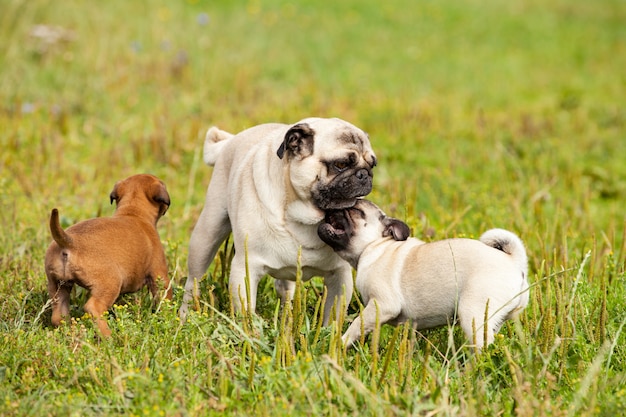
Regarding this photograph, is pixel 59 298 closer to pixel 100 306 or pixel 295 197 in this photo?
pixel 100 306

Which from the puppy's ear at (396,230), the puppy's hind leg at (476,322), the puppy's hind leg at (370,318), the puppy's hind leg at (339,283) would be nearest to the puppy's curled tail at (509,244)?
the puppy's hind leg at (476,322)

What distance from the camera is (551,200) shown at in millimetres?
8750

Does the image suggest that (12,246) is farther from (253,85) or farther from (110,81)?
(253,85)

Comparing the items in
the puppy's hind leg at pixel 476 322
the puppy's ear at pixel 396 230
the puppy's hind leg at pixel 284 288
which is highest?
the puppy's ear at pixel 396 230

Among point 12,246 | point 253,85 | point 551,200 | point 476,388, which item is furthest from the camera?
point 253,85

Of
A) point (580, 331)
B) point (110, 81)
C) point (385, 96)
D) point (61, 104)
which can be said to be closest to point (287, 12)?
point (385, 96)

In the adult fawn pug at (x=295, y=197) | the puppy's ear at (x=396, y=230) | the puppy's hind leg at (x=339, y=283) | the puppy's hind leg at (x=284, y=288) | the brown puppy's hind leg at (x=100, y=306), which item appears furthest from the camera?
the puppy's hind leg at (x=284, y=288)

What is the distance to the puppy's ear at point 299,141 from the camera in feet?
16.4

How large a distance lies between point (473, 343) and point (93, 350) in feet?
6.97

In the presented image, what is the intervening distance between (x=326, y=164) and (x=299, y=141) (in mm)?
A: 227

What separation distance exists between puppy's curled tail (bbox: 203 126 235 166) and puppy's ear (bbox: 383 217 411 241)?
4.90 feet

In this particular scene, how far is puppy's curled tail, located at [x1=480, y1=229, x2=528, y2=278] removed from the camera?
15.7 ft

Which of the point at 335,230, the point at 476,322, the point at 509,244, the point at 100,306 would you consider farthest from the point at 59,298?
Answer: the point at 509,244

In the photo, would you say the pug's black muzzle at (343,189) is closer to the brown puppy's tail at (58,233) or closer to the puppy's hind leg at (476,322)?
the puppy's hind leg at (476,322)
